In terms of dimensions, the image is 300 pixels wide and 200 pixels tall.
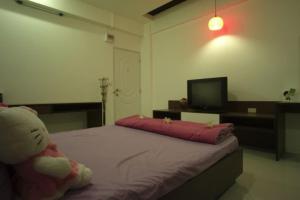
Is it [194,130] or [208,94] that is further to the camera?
[208,94]

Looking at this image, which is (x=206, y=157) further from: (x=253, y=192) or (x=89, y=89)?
(x=89, y=89)

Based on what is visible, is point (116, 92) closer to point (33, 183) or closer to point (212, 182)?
point (212, 182)

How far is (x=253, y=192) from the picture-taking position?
1.69 metres

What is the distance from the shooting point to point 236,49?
3357mm

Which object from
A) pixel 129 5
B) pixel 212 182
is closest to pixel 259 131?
pixel 212 182

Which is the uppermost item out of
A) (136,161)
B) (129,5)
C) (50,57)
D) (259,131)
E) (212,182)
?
(129,5)

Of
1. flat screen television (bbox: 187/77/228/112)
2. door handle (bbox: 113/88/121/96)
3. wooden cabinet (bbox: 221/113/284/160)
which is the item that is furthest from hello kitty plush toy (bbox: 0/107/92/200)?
door handle (bbox: 113/88/121/96)

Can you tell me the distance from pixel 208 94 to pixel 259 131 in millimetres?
1069

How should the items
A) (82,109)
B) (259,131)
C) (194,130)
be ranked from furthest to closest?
(82,109) → (259,131) → (194,130)

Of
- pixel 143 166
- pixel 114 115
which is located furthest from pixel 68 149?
pixel 114 115

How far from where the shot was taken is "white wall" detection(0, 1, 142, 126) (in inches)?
121

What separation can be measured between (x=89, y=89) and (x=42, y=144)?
3434mm

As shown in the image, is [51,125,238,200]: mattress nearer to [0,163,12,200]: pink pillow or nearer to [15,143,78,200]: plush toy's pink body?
[15,143,78,200]: plush toy's pink body

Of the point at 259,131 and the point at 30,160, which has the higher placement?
the point at 30,160
